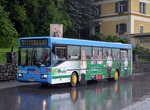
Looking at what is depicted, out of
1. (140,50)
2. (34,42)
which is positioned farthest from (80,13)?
(34,42)

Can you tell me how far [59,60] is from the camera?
74.2ft

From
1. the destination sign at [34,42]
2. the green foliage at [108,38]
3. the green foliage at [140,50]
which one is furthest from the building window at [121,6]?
the destination sign at [34,42]

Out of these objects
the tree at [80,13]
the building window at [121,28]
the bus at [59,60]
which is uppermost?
the tree at [80,13]

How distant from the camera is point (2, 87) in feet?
75.9

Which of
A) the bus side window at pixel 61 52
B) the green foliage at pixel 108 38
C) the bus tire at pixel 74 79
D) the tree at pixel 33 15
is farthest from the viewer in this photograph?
the green foliage at pixel 108 38

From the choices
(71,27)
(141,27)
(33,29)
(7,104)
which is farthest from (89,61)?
(141,27)

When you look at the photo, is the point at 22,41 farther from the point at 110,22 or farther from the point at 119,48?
the point at 110,22

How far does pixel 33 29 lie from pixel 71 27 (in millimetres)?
10619

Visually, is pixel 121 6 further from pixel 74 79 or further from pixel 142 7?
pixel 74 79

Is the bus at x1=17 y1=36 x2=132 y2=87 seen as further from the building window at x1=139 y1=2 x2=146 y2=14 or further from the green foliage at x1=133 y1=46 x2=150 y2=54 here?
the building window at x1=139 y1=2 x2=146 y2=14

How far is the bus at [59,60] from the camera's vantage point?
72.5ft

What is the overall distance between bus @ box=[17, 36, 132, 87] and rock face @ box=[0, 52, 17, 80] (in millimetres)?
3422

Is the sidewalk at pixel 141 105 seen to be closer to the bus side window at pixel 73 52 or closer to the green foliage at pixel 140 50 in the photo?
the bus side window at pixel 73 52

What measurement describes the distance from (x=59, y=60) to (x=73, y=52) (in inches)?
65.6
